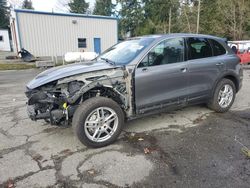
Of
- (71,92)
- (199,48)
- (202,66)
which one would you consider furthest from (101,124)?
(199,48)

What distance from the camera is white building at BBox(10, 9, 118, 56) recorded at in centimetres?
1794

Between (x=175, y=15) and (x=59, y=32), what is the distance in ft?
Answer: 95.3

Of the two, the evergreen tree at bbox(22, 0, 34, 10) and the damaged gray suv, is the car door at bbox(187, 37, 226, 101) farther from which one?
the evergreen tree at bbox(22, 0, 34, 10)

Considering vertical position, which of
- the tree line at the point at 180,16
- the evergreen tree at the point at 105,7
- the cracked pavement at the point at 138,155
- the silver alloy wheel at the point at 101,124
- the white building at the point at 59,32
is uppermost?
the evergreen tree at the point at 105,7

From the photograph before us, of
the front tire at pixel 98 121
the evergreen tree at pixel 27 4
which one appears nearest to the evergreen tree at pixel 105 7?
the evergreen tree at pixel 27 4

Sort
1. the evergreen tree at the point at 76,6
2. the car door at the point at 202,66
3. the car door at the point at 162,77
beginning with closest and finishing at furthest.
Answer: the car door at the point at 162,77
the car door at the point at 202,66
the evergreen tree at the point at 76,6

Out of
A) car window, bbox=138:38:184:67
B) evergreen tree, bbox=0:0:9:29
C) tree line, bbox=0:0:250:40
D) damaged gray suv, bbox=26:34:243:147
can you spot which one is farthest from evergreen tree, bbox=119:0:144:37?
car window, bbox=138:38:184:67

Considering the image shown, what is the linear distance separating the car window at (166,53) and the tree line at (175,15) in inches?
967

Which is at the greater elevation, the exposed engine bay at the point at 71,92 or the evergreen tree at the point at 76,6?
the evergreen tree at the point at 76,6

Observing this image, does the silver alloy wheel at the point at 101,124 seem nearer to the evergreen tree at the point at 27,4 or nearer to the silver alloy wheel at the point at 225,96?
the silver alloy wheel at the point at 225,96

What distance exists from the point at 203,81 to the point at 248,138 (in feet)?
4.53

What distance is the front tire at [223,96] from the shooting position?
16.3ft

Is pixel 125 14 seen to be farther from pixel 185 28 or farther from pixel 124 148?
pixel 124 148

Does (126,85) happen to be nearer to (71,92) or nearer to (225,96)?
(71,92)
